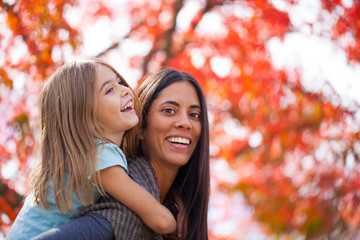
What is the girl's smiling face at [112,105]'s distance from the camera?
2424 mm

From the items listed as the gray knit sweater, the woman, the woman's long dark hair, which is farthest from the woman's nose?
the gray knit sweater

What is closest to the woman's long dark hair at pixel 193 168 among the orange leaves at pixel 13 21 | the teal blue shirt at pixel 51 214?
the teal blue shirt at pixel 51 214

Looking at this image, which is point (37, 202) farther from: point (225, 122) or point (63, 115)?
point (225, 122)

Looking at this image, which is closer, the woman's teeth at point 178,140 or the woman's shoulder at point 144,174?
the woman's shoulder at point 144,174

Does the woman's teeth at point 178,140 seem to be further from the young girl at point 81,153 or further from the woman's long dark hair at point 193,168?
the young girl at point 81,153

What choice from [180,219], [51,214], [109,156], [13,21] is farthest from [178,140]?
[13,21]

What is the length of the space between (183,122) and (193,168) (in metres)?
0.33

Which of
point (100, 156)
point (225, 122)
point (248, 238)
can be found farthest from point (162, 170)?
point (248, 238)

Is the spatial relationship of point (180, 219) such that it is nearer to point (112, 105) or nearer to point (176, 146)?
point (176, 146)

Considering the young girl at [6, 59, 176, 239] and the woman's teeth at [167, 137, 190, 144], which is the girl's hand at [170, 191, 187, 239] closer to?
the young girl at [6, 59, 176, 239]

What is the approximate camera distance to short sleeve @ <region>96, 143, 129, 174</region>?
7.32ft

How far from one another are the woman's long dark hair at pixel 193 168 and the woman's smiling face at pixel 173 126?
0.11ft

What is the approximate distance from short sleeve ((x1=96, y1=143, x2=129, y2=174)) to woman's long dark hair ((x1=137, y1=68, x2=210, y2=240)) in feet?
1.63

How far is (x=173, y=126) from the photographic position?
8.94 feet
